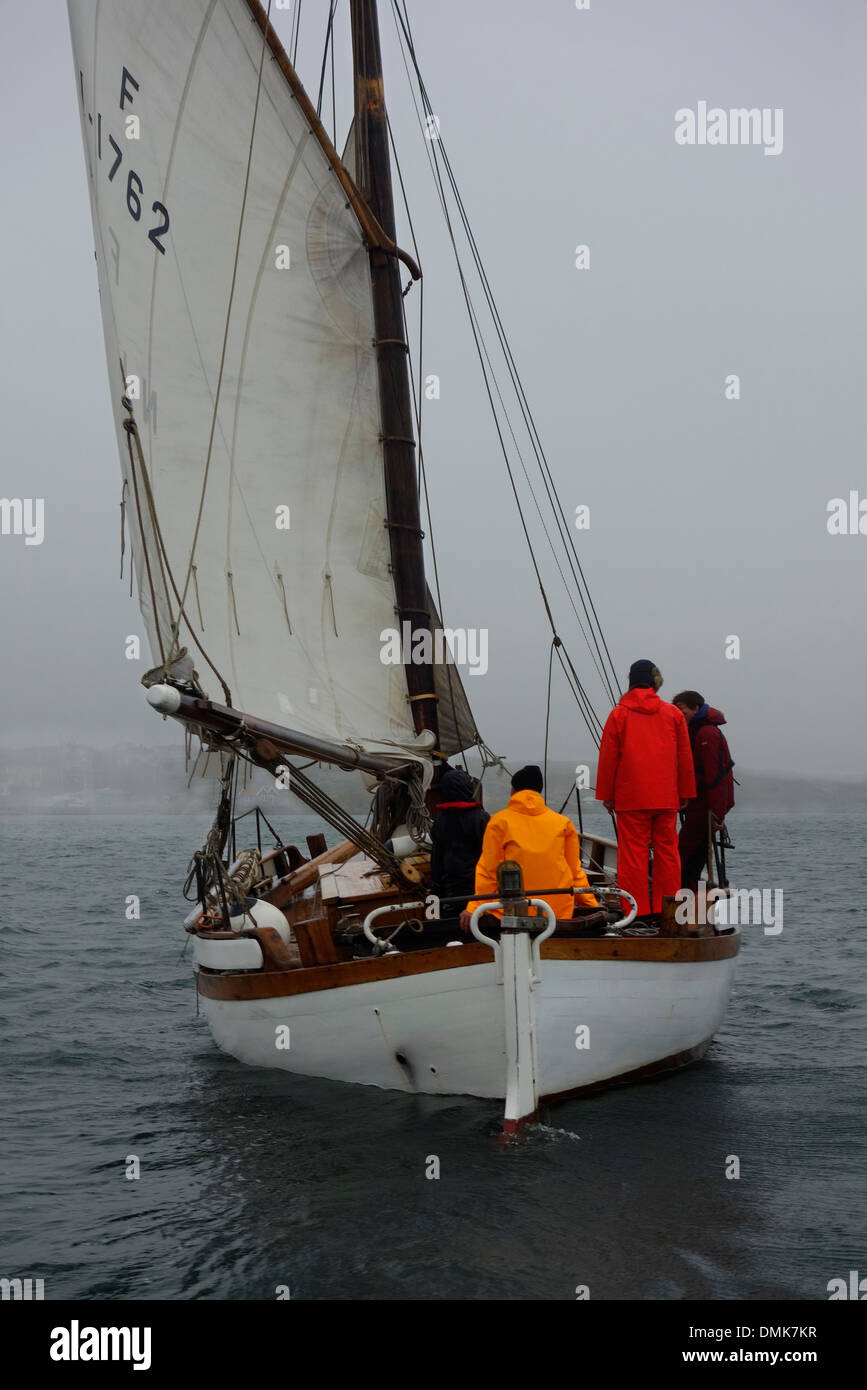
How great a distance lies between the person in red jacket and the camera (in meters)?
9.30

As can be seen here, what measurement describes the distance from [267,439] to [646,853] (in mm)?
6297

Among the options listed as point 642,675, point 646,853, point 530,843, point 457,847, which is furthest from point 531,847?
point 642,675

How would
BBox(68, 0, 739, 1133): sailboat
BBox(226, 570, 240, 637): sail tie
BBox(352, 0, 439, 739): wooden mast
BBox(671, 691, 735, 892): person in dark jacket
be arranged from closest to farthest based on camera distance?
BBox(671, 691, 735, 892): person in dark jacket
BBox(68, 0, 739, 1133): sailboat
BBox(226, 570, 240, 637): sail tie
BBox(352, 0, 439, 739): wooden mast

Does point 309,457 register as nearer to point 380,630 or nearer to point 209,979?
point 380,630

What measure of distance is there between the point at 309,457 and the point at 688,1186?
857 cm

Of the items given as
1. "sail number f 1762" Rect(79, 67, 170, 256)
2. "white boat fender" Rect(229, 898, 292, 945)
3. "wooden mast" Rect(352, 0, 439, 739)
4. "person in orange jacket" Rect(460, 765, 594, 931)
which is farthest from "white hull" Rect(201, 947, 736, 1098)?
"sail number f 1762" Rect(79, 67, 170, 256)

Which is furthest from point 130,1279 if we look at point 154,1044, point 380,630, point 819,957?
point 819,957

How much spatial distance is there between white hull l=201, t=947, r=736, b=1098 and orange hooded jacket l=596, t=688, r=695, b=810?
139 centimetres

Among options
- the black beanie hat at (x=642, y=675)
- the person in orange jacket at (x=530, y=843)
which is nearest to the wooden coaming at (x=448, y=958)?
the person in orange jacket at (x=530, y=843)

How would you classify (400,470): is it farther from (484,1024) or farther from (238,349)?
(484,1024)

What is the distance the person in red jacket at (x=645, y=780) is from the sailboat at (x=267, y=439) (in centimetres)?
104

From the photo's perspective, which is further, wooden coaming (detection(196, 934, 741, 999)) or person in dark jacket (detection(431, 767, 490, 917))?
person in dark jacket (detection(431, 767, 490, 917))

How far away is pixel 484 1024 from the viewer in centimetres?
811

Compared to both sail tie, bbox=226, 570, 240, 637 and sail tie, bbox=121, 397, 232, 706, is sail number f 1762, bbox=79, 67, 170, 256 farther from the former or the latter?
sail tie, bbox=226, 570, 240, 637
